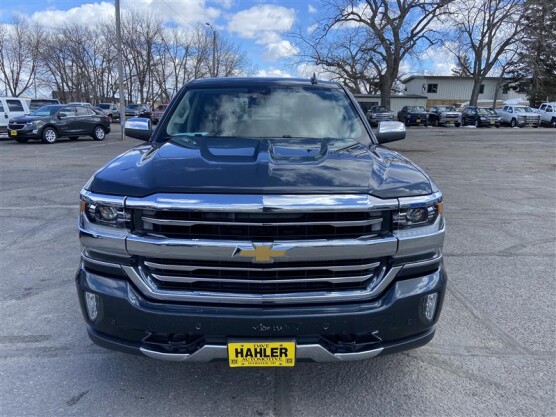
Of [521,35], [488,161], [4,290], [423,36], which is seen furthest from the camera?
[521,35]

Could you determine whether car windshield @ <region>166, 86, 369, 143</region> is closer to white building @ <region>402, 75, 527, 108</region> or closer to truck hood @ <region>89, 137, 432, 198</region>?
truck hood @ <region>89, 137, 432, 198</region>

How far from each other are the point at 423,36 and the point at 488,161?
2235 centimetres

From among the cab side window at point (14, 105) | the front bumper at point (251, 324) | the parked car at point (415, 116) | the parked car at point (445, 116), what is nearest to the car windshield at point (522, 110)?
the parked car at point (445, 116)

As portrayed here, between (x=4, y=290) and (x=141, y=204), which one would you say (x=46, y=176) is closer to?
(x=4, y=290)

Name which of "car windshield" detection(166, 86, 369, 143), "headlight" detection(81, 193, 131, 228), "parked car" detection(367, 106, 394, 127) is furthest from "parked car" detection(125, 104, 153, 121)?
"headlight" detection(81, 193, 131, 228)

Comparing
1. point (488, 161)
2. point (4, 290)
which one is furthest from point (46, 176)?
point (488, 161)

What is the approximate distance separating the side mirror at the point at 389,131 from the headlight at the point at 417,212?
1.80m

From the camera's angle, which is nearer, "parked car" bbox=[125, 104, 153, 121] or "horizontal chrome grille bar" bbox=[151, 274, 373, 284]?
"horizontal chrome grille bar" bbox=[151, 274, 373, 284]

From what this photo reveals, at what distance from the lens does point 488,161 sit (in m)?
15.3

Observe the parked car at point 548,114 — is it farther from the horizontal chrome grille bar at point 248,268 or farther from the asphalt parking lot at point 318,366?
the horizontal chrome grille bar at point 248,268

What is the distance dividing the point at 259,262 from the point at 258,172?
0.49 metres

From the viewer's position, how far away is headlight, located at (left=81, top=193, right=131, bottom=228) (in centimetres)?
228

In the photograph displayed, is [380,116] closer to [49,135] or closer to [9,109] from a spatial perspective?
[49,135]

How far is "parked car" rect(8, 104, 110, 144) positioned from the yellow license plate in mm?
19874
